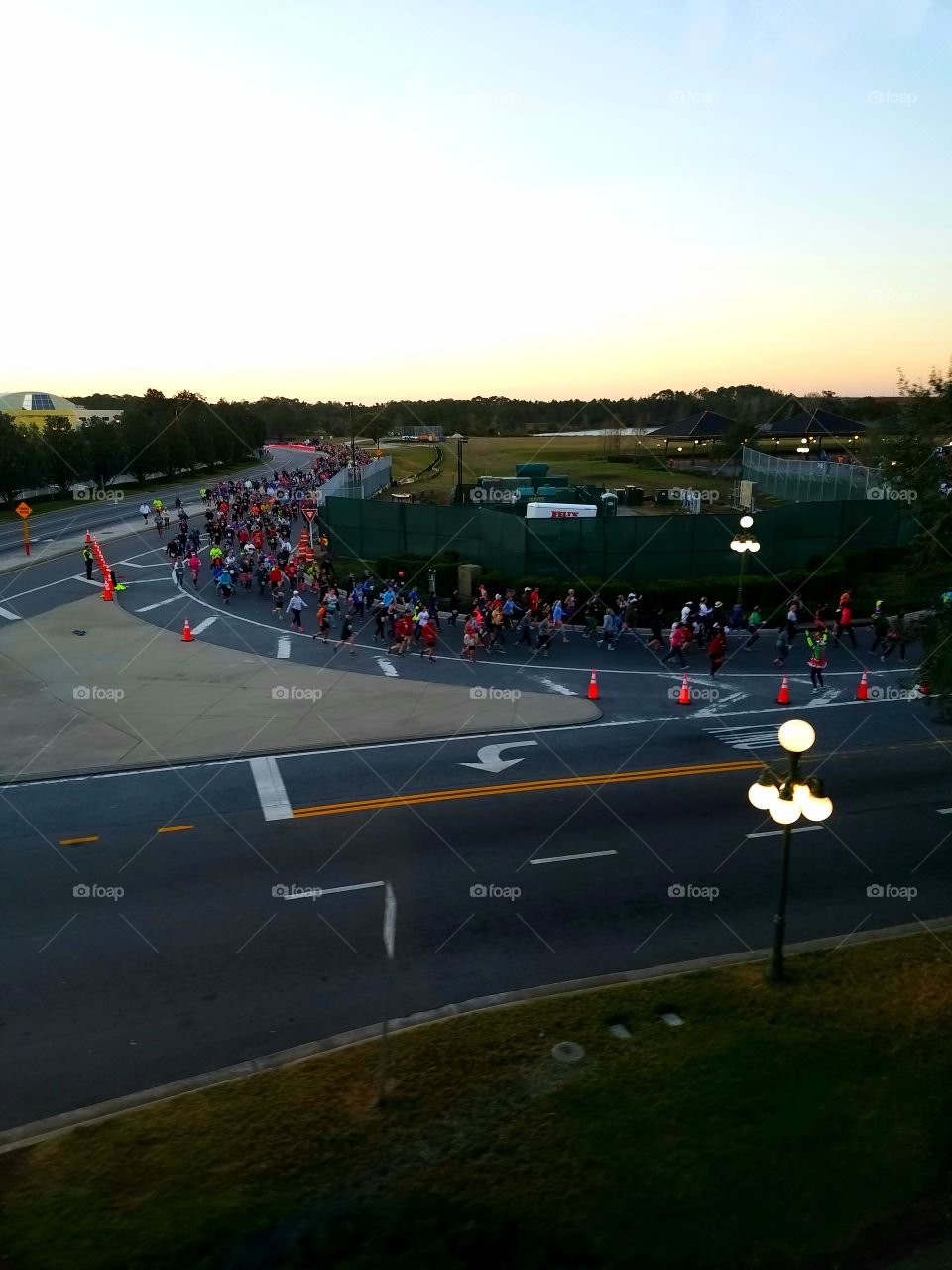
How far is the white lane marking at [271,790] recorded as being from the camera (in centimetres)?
1272

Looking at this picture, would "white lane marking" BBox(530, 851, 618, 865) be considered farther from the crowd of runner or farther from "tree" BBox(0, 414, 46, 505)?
"tree" BBox(0, 414, 46, 505)

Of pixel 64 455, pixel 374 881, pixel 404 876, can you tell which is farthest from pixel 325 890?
pixel 64 455

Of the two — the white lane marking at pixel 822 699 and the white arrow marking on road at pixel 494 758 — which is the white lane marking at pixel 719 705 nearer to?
the white lane marking at pixel 822 699

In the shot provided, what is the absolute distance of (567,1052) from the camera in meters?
7.41

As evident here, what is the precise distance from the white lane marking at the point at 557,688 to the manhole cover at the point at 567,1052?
37.7 feet

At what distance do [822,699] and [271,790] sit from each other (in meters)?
12.2

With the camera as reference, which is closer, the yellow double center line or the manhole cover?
the manhole cover

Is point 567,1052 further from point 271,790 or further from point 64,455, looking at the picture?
point 64,455

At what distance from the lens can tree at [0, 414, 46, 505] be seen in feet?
189

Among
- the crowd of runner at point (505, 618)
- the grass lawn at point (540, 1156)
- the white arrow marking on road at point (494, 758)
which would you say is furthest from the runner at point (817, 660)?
the grass lawn at point (540, 1156)

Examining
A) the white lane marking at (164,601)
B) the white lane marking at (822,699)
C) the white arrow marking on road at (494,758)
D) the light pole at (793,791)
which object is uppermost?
the light pole at (793,791)

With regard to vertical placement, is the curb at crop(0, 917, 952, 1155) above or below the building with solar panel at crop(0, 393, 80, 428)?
below

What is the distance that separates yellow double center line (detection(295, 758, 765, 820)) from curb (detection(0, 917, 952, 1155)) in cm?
476

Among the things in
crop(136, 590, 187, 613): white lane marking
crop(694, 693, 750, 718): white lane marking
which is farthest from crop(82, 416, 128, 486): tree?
crop(694, 693, 750, 718): white lane marking
